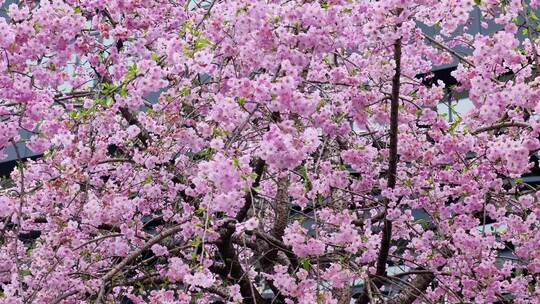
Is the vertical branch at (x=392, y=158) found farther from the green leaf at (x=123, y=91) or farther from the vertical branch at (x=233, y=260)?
the green leaf at (x=123, y=91)

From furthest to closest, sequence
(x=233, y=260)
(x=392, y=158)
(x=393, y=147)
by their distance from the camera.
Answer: (x=233, y=260)
(x=392, y=158)
(x=393, y=147)

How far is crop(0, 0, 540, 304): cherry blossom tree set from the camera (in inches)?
172

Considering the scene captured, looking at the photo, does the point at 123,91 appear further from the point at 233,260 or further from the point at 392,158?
the point at 392,158

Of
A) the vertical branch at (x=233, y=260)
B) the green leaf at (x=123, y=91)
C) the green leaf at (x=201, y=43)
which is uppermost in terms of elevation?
the green leaf at (x=201, y=43)

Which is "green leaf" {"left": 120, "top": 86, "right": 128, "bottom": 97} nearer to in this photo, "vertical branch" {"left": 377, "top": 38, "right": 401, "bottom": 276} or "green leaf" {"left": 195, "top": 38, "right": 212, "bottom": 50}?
"green leaf" {"left": 195, "top": 38, "right": 212, "bottom": 50}

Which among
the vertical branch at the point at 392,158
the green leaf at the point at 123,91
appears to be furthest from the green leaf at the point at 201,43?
the vertical branch at the point at 392,158

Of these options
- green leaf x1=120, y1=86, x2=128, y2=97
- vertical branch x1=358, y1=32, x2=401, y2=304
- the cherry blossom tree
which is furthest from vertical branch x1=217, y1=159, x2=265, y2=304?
green leaf x1=120, y1=86, x2=128, y2=97

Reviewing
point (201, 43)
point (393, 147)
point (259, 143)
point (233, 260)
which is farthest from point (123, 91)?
point (393, 147)

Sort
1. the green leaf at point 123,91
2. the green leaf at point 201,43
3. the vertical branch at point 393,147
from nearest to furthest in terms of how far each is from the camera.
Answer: the green leaf at point 201,43
the green leaf at point 123,91
the vertical branch at point 393,147

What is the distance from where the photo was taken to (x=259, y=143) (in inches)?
177

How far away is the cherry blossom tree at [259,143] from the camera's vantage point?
4.36 m

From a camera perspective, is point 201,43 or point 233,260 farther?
point 233,260

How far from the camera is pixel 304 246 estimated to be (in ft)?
16.2

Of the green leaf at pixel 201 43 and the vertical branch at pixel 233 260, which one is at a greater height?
the green leaf at pixel 201 43
